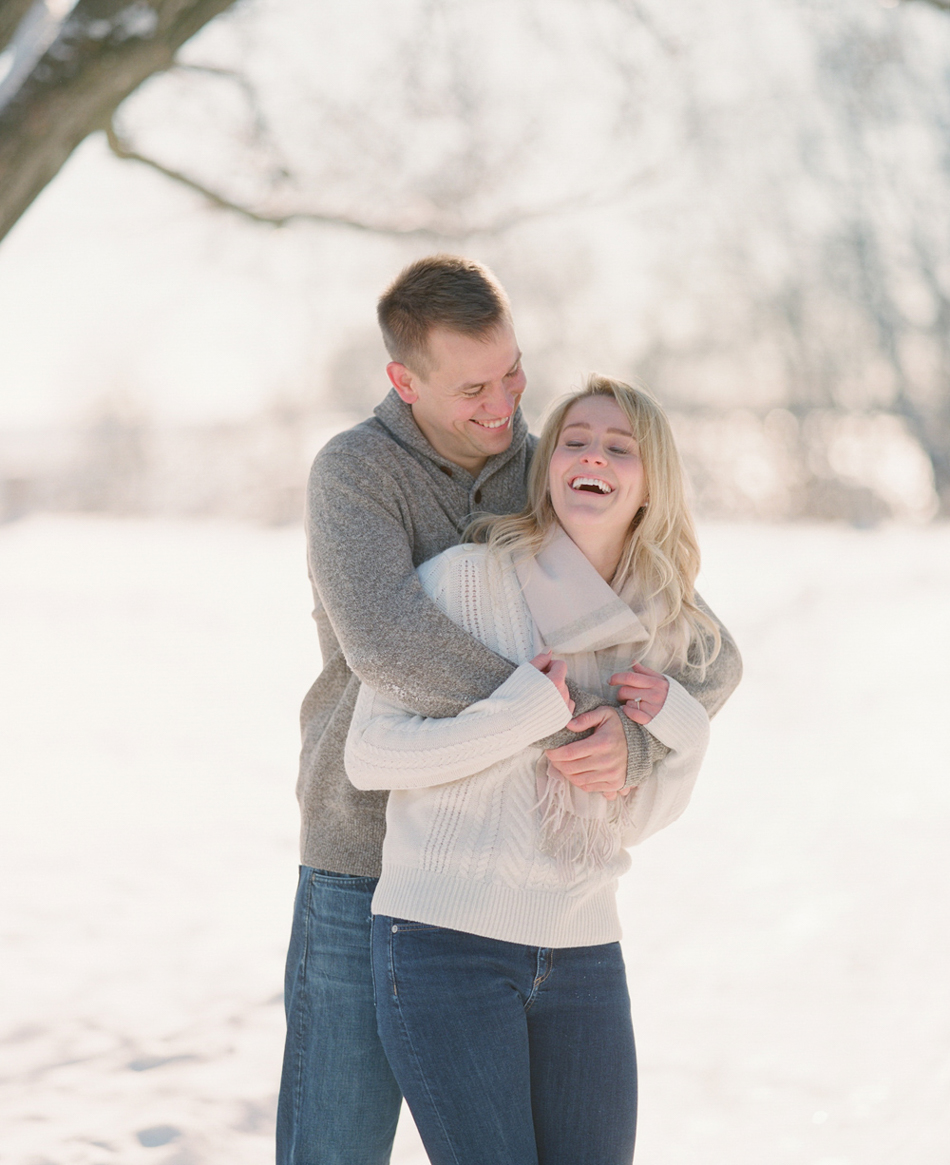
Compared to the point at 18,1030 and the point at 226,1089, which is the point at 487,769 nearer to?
the point at 226,1089

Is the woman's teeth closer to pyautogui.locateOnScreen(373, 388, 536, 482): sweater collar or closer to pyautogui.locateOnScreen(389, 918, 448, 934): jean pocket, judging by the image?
pyautogui.locateOnScreen(373, 388, 536, 482): sweater collar

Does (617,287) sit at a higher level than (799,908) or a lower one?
higher

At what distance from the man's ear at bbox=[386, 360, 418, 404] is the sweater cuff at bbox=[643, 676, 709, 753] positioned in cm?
65

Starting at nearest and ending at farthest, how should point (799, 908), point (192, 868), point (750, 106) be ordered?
point (799, 908) < point (192, 868) < point (750, 106)

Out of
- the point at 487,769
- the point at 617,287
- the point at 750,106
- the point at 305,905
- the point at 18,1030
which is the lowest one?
the point at 18,1030

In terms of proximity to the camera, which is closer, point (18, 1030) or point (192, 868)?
point (18, 1030)

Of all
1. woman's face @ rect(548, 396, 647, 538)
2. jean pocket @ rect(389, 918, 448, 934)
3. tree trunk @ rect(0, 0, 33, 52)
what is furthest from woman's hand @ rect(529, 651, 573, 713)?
tree trunk @ rect(0, 0, 33, 52)

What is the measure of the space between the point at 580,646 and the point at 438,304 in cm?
62

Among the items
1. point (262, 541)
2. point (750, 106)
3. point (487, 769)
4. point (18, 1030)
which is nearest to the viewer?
point (487, 769)

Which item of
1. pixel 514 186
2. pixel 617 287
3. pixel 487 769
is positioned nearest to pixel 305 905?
pixel 487 769

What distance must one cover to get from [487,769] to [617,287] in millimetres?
16298

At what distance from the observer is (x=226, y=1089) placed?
126 inches

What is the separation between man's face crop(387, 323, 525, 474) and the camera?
6.72 feet

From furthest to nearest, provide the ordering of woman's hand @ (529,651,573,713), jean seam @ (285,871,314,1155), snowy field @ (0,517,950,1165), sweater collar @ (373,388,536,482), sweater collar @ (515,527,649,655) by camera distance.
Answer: snowy field @ (0,517,950,1165) < sweater collar @ (373,388,536,482) < jean seam @ (285,871,314,1155) < sweater collar @ (515,527,649,655) < woman's hand @ (529,651,573,713)
